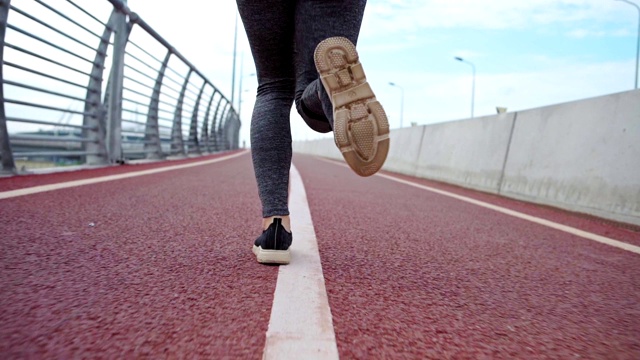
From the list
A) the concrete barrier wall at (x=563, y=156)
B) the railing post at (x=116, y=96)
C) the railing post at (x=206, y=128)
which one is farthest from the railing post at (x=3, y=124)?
the railing post at (x=206, y=128)

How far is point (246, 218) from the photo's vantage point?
3.20 metres

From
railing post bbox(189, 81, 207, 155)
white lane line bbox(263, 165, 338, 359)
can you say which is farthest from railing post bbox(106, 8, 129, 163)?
railing post bbox(189, 81, 207, 155)

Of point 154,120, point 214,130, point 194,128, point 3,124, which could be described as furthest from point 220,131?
point 3,124

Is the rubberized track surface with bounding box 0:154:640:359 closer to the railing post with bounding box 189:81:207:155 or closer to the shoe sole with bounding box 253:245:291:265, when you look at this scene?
the shoe sole with bounding box 253:245:291:265

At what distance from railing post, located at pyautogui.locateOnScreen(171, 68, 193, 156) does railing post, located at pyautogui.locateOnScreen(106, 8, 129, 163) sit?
4.64 m

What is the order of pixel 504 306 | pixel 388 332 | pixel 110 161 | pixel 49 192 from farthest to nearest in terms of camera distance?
pixel 110 161
pixel 49 192
pixel 504 306
pixel 388 332

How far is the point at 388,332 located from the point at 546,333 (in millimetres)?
461

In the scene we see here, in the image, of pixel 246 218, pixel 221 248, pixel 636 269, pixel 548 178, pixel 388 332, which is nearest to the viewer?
pixel 388 332

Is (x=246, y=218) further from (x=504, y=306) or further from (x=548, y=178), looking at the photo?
(x=548, y=178)

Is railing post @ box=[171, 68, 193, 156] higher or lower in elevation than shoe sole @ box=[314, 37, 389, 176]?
lower

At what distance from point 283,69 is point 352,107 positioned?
1.91 feet

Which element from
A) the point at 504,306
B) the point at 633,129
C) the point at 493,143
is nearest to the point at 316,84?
the point at 504,306

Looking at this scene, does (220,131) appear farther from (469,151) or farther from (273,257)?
(273,257)

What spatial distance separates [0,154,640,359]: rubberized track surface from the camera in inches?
47.4
